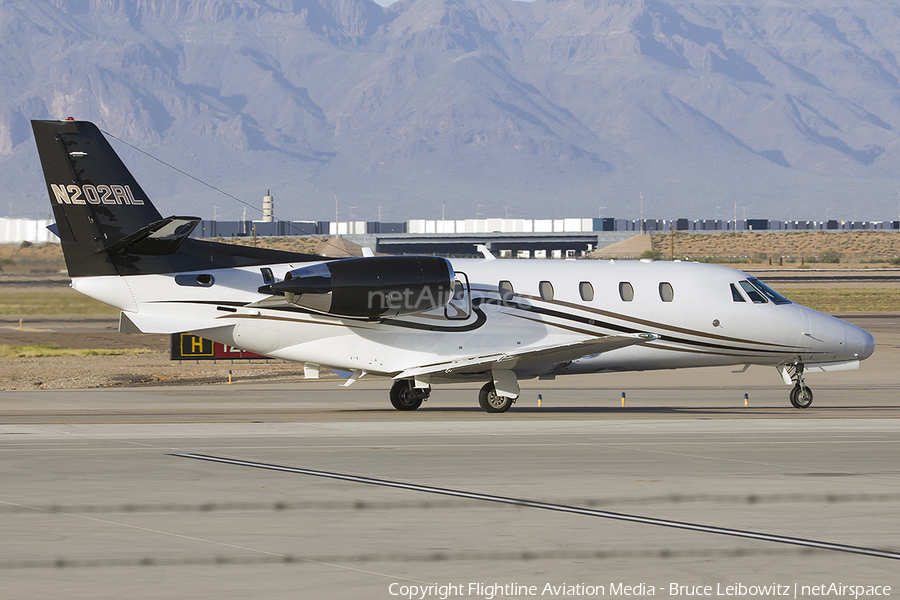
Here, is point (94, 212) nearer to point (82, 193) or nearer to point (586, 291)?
point (82, 193)

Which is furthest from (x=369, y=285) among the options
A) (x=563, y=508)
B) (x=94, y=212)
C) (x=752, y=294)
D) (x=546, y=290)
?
(x=563, y=508)

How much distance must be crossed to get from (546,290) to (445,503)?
12.0 metres

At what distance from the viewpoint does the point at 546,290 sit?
25109mm

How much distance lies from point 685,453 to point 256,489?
711 cm

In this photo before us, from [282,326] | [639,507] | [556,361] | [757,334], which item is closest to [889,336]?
[757,334]

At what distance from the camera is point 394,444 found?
1906cm

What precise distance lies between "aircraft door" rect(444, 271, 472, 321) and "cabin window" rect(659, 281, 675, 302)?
4613 millimetres

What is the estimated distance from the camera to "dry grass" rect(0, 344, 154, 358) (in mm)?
42312

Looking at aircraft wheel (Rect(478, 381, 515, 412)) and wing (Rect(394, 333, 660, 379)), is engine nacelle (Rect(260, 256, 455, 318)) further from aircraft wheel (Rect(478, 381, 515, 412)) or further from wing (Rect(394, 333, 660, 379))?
aircraft wheel (Rect(478, 381, 515, 412))

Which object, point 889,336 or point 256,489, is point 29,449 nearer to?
point 256,489

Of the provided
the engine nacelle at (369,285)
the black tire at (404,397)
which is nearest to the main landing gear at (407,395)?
the black tire at (404,397)

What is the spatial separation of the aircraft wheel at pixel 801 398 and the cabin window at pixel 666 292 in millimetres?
3494

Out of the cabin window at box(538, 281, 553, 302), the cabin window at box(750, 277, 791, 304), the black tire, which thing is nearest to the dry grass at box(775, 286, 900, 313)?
the cabin window at box(750, 277, 791, 304)

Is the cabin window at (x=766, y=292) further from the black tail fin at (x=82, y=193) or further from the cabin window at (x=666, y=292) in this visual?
the black tail fin at (x=82, y=193)
